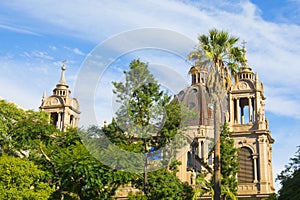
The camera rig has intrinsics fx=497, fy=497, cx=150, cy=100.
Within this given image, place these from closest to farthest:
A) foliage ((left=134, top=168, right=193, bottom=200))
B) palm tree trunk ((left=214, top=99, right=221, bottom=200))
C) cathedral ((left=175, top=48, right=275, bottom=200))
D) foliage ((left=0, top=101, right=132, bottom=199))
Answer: palm tree trunk ((left=214, top=99, right=221, bottom=200)), foliage ((left=0, top=101, right=132, bottom=199)), foliage ((left=134, top=168, right=193, bottom=200)), cathedral ((left=175, top=48, right=275, bottom=200))

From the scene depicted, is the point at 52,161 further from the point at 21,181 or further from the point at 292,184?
the point at 292,184

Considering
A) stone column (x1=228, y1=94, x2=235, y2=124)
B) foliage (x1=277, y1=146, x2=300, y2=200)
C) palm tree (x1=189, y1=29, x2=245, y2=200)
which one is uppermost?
stone column (x1=228, y1=94, x2=235, y2=124)

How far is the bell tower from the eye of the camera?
52000 mm

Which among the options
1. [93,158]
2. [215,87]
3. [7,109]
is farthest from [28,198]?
[215,87]

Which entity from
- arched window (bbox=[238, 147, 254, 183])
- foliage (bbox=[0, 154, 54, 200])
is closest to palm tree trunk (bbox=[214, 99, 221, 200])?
foliage (bbox=[0, 154, 54, 200])

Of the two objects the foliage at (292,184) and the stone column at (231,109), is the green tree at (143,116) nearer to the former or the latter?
the foliage at (292,184)

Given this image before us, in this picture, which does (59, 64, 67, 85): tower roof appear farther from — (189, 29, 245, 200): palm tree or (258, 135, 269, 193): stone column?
(189, 29, 245, 200): palm tree

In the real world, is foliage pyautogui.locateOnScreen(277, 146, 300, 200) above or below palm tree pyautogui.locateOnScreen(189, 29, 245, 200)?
below

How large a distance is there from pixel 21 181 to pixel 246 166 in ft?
99.1

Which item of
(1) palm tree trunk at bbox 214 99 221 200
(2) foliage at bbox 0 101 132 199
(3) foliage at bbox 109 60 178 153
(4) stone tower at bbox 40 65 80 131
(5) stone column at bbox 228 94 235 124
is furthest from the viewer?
(4) stone tower at bbox 40 65 80 131

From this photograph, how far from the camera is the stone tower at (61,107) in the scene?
6372 centimetres

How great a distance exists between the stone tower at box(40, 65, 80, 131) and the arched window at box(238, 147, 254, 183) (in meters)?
21.8

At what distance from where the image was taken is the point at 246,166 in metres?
53.5

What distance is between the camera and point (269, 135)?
5531cm
